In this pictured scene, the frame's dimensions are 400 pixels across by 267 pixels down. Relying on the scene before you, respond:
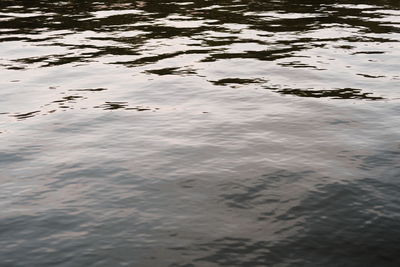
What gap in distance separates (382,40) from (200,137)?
10.7m

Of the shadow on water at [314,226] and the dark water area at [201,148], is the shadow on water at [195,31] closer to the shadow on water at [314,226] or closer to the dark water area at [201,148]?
the dark water area at [201,148]

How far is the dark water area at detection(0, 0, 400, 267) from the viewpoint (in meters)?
6.75

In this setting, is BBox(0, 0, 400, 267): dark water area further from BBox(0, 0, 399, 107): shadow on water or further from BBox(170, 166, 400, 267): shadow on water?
BBox(0, 0, 399, 107): shadow on water

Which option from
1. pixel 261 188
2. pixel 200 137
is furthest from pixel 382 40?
pixel 261 188

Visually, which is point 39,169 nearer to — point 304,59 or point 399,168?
point 399,168

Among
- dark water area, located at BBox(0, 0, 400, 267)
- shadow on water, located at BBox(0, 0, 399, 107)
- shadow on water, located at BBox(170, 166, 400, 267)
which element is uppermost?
shadow on water, located at BBox(0, 0, 399, 107)

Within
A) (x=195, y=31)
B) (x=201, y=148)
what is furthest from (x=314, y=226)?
(x=195, y=31)

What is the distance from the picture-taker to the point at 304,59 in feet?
51.8

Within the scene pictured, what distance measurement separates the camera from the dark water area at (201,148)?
6.75 metres

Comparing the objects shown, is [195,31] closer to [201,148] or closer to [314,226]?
[201,148]

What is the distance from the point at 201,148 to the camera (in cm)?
979

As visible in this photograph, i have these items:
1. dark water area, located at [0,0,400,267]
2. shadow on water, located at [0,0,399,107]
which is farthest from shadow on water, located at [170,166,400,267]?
shadow on water, located at [0,0,399,107]

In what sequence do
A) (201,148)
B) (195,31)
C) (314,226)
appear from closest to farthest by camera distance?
1. (314,226)
2. (201,148)
3. (195,31)

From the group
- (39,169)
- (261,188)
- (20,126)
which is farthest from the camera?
(20,126)
